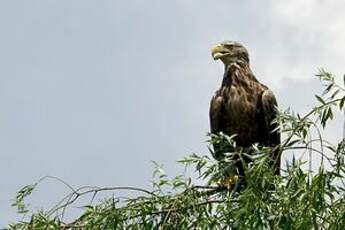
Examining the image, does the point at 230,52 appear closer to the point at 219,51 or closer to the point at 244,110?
the point at 219,51

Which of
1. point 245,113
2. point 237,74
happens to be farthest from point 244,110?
point 237,74

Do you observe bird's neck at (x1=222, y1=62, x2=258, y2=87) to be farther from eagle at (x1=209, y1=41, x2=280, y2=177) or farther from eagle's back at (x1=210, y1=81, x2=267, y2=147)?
eagle's back at (x1=210, y1=81, x2=267, y2=147)

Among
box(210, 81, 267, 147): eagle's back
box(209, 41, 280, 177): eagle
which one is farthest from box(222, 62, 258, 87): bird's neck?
box(210, 81, 267, 147): eagle's back

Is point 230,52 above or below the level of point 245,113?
above

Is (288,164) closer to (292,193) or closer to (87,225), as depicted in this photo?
A: (292,193)

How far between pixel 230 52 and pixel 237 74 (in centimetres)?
27

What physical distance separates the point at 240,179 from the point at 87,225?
80 centimetres

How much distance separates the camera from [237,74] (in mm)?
9422

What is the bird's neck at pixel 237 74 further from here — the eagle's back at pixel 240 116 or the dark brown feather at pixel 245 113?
the eagle's back at pixel 240 116

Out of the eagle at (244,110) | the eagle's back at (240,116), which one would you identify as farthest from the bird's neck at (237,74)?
the eagle's back at (240,116)

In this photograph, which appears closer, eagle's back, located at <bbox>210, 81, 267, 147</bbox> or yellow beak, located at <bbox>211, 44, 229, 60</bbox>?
eagle's back, located at <bbox>210, 81, 267, 147</bbox>

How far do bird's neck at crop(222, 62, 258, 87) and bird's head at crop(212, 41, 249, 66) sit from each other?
0.05 metres

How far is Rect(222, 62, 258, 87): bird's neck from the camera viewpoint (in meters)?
9.35

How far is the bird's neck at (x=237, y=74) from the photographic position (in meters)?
9.35
